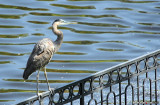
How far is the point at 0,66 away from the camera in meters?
15.4

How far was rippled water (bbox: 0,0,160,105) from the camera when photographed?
1448 cm

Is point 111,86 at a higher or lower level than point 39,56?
lower

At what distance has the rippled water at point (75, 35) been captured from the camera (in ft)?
47.5

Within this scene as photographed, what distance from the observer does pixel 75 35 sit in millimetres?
17531

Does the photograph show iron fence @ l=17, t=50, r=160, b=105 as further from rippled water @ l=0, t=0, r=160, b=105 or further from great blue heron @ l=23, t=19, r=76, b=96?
rippled water @ l=0, t=0, r=160, b=105

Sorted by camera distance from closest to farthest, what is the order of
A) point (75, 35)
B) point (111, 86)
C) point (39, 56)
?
point (111, 86) < point (39, 56) < point (75, 35)

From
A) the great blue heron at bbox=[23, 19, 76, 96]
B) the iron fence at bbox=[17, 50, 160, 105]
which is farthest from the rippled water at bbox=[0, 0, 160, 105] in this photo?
the iron fence at bbox=[17, 50, 160, 105]

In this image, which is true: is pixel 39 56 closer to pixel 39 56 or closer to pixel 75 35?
pixel 39 56

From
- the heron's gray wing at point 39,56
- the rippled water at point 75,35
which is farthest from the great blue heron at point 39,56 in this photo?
the rippled water at point 75,35

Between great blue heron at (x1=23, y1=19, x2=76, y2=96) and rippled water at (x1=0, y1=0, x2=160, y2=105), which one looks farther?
rippled water at (x1=0, y1=0, x2=160, y2=105)

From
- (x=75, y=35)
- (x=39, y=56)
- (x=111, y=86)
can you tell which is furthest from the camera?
(x=75, y=35)

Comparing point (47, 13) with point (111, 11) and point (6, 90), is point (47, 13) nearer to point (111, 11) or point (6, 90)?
point (111, 11)

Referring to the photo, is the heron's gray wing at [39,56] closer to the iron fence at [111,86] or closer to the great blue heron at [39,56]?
the great blue heron at [39,56]

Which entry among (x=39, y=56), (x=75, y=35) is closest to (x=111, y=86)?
(x=39, y=56)
